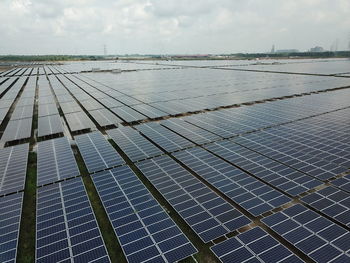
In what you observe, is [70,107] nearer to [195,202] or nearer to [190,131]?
[190,131]

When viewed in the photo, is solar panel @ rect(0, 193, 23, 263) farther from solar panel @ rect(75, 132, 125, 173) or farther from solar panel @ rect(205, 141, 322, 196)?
solar panel @ rect(205, 141, 322, 196)

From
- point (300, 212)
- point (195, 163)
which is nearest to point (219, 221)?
point (300, 212)

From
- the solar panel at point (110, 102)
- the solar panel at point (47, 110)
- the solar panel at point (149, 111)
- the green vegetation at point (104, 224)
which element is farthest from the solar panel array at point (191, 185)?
the solar panel at point (110, 102)

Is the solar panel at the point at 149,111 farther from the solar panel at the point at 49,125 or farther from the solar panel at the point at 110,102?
the solar panel at the point at 49,125

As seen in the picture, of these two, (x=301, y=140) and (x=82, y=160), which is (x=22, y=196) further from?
(x=301, y=140)

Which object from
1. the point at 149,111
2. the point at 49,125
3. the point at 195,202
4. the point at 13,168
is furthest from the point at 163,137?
the point at 49,125
